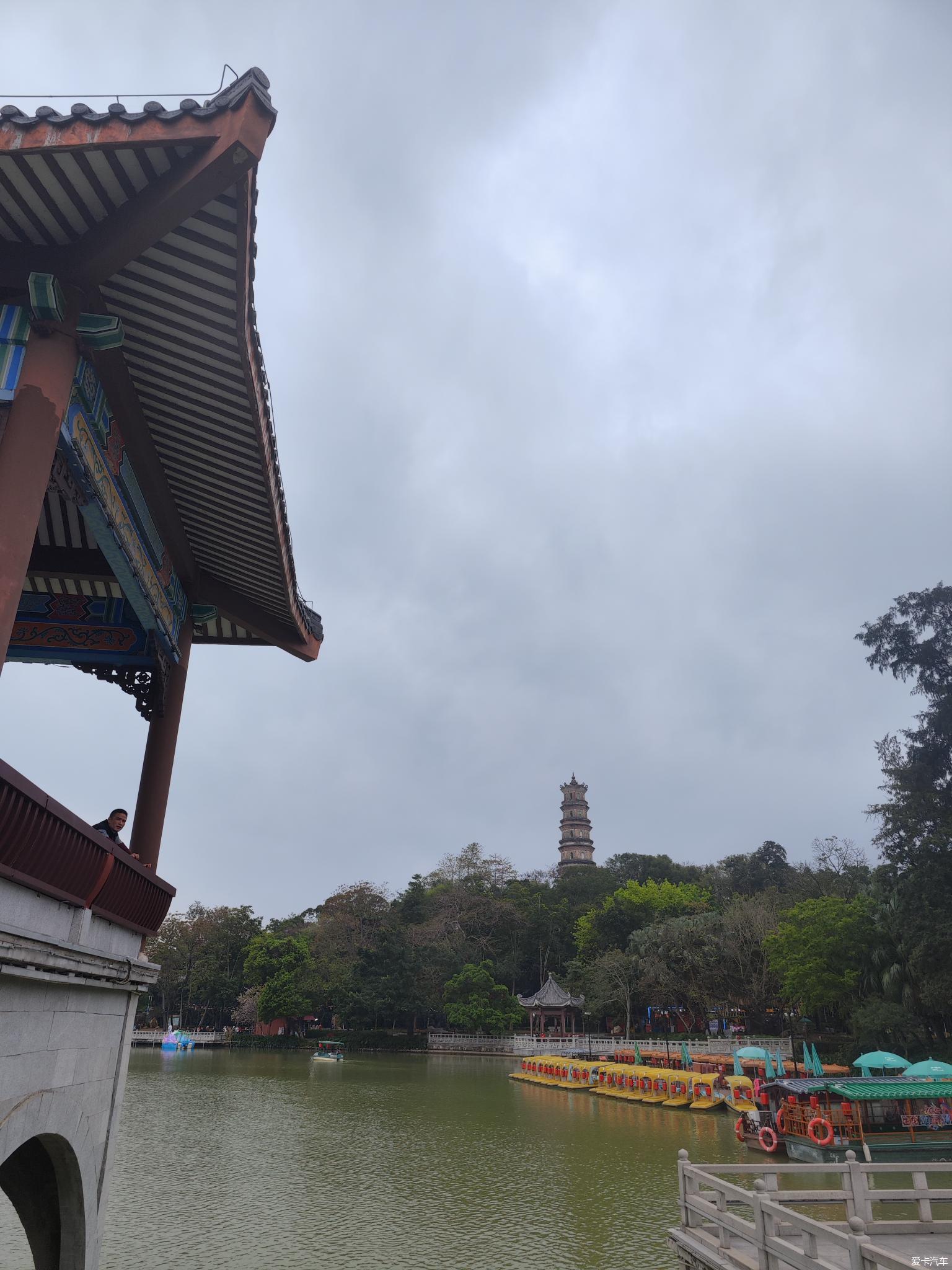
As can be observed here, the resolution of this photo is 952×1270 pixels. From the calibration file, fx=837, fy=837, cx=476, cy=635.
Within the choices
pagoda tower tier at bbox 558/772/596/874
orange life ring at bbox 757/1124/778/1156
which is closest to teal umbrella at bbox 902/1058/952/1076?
orange life ring at bbox 757/1124/778/1156

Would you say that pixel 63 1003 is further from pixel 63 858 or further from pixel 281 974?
pixel 281 974

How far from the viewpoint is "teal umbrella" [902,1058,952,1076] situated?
22.5m

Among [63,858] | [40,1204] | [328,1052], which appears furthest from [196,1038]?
[63,858]

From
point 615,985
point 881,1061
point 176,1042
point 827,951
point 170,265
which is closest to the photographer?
point 170,265

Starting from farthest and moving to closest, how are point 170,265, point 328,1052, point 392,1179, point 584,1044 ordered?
1. point 328,1052
2. point 584,1044
3. point 392,1179
4. point 170,265

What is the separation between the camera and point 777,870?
6756cm

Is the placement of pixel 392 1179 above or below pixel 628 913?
below

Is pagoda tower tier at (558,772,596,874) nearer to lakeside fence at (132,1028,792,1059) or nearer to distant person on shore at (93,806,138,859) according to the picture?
lakeside fence at (132,1028,792,1059)

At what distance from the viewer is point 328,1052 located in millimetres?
51219

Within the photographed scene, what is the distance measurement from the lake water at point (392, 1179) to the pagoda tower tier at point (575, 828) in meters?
64.3

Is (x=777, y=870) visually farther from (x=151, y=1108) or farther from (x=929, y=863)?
(x=151, y=1108)

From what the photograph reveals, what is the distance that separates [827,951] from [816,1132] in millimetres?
18583

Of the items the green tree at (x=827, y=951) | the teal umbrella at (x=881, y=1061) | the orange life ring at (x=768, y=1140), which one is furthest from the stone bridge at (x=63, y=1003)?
the green tree at (x=827, y=951)

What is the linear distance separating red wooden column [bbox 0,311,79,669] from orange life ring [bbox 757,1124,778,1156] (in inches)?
876
